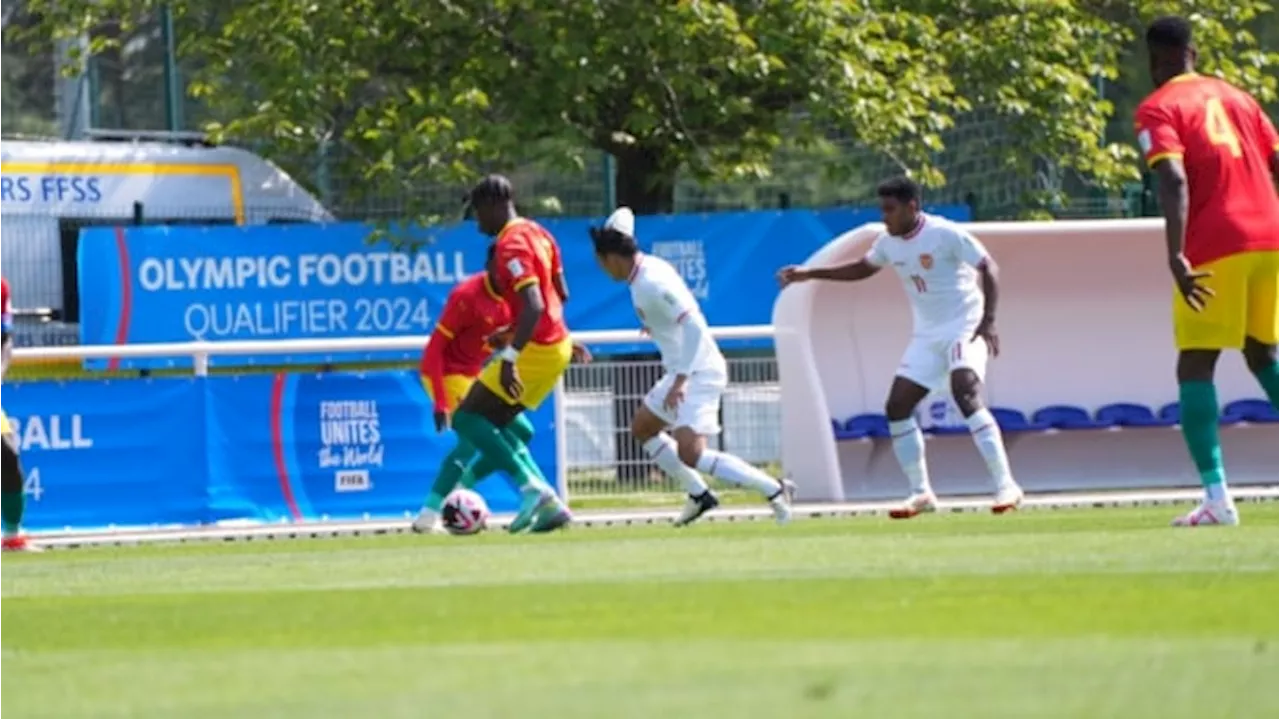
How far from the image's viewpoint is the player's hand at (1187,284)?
41.0ft

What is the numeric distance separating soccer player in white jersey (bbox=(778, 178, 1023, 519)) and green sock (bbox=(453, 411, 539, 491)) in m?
1.78

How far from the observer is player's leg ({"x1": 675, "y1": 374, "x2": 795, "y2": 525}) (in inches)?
661

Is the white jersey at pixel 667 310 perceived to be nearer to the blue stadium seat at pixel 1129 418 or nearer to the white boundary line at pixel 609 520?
the white boundary line at pixel 609 520

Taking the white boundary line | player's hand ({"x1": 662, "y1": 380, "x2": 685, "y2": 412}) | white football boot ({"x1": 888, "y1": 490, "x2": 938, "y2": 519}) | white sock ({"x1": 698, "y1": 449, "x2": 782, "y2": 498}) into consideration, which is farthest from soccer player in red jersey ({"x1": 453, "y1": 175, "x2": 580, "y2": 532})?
white football boot ({"x1": 888, "y1": 490, "x2": 938, "y2": 519})

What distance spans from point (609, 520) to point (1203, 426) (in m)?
6.73

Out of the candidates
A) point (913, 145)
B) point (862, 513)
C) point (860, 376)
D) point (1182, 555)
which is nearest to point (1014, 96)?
point (913, 145)

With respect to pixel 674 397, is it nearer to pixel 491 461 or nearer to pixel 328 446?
pixel 491 461

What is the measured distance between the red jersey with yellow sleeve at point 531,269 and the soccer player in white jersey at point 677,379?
29cm

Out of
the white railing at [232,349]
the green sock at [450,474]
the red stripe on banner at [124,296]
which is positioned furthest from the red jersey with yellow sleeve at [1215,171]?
the red stripe on banner at [124,296]

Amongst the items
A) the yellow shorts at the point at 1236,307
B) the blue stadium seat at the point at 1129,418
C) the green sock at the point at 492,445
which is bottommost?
the blue stadium seat at the point at 1129,418

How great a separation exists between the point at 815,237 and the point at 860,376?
393cm

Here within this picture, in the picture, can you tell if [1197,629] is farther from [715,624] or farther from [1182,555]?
[1182,555]

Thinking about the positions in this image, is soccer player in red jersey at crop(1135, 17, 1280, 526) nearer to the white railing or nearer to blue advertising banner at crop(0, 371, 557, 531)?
the white railing

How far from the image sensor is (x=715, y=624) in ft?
28.8
